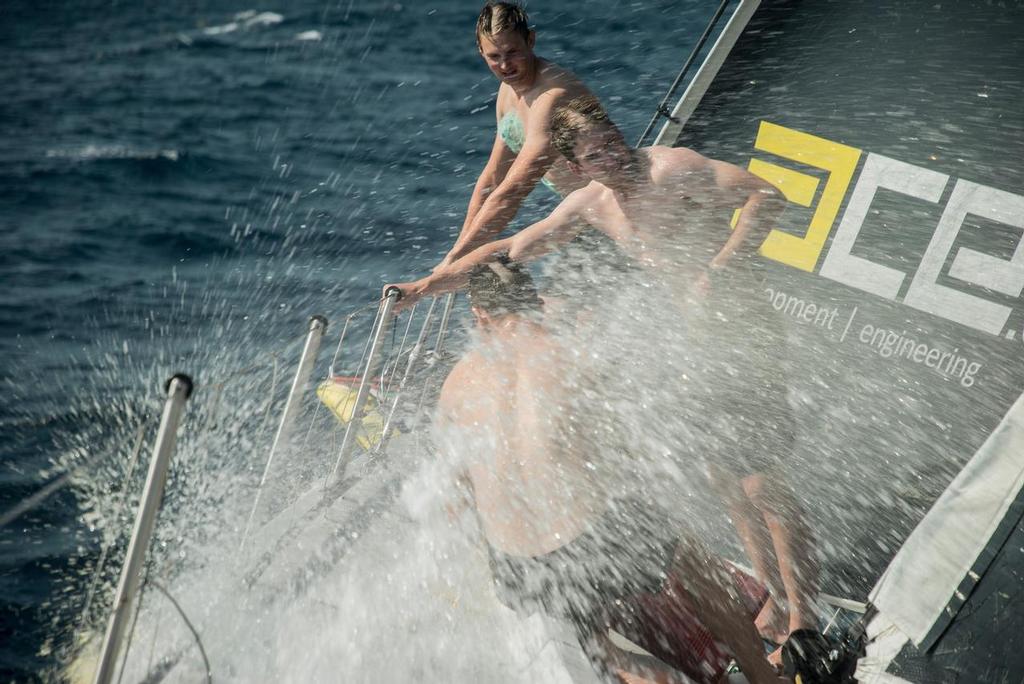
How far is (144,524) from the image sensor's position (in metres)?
1.98

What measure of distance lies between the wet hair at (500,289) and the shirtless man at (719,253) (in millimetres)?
90

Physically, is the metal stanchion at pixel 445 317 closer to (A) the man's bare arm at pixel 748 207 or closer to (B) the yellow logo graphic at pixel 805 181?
(A) the man's bare arm at pixel 748 207

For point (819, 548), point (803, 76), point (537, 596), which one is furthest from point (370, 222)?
point (537, 596)

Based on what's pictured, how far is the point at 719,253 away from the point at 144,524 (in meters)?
1.94

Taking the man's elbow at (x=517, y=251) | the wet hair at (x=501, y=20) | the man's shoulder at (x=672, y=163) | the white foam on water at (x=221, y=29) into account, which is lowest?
the white foam on water at (x=221, y=29)

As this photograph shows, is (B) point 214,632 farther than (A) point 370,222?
No

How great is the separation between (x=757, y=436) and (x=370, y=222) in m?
7.44

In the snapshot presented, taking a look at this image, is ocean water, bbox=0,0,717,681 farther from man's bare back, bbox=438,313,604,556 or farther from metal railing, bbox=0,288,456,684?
man's bare back, bbox=438,313,604,556

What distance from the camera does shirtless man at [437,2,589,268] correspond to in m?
3.11

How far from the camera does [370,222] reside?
9984mm

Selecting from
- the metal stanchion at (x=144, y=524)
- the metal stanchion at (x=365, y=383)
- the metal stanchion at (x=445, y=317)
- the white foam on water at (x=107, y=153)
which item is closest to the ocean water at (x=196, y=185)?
the white foam on water at (x=107, y=153)

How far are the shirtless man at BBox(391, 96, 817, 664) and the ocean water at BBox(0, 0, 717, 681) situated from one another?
2837 mm

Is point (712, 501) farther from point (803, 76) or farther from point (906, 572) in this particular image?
point (803, 76)

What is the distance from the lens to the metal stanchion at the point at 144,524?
6.44 feet
